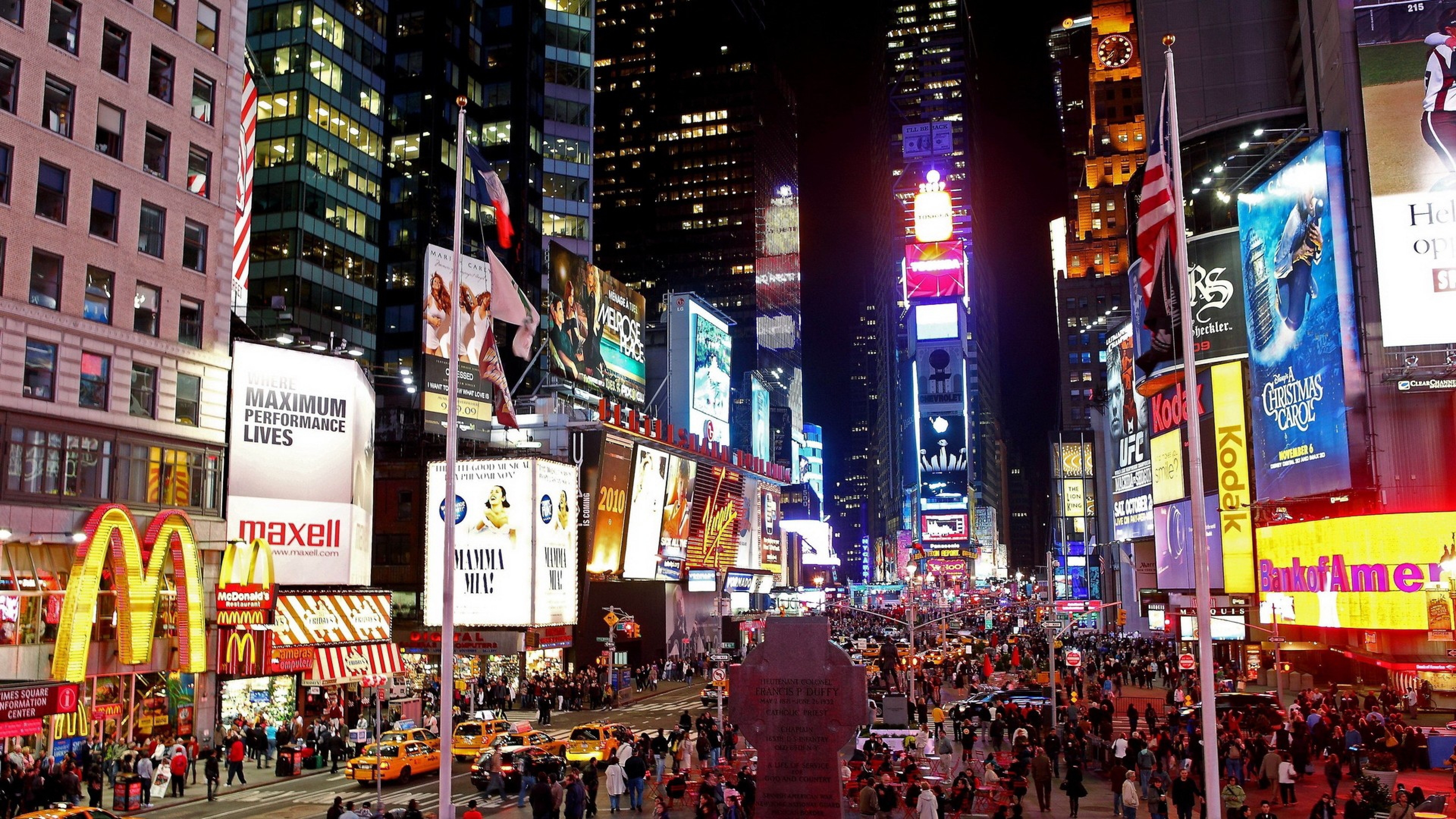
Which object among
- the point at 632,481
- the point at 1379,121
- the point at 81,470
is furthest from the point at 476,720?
the point at 1379,121

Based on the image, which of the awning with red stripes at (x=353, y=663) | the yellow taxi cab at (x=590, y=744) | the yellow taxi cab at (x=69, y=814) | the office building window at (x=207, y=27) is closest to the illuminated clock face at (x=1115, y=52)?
the office building window at (x=207, y=27)

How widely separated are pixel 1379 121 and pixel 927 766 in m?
33.0

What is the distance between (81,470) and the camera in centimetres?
3472

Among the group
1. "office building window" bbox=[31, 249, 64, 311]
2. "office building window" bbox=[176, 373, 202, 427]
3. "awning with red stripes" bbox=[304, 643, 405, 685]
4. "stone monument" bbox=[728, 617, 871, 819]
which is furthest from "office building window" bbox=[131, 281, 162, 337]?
"stone monument" bbox=[728, 617, 871, 819]

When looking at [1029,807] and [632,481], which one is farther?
[632,481]

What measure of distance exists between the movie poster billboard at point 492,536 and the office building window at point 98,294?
2038 centimetres

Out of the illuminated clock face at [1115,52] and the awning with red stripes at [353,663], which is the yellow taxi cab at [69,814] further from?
the illuminated clock face at [1115,52]

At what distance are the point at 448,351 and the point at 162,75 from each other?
17.0 metres

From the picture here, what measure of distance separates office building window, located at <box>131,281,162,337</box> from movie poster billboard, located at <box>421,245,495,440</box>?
10.1 m

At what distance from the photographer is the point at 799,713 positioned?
19.4 meters

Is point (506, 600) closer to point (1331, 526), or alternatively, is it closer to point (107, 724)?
point (107, 724)

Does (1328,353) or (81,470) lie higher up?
(1328,353)

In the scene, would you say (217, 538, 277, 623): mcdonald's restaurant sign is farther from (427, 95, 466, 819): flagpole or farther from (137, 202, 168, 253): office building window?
(427, 95, 466, 819): flagpole

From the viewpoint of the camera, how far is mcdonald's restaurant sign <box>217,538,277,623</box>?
3741 centimetres
